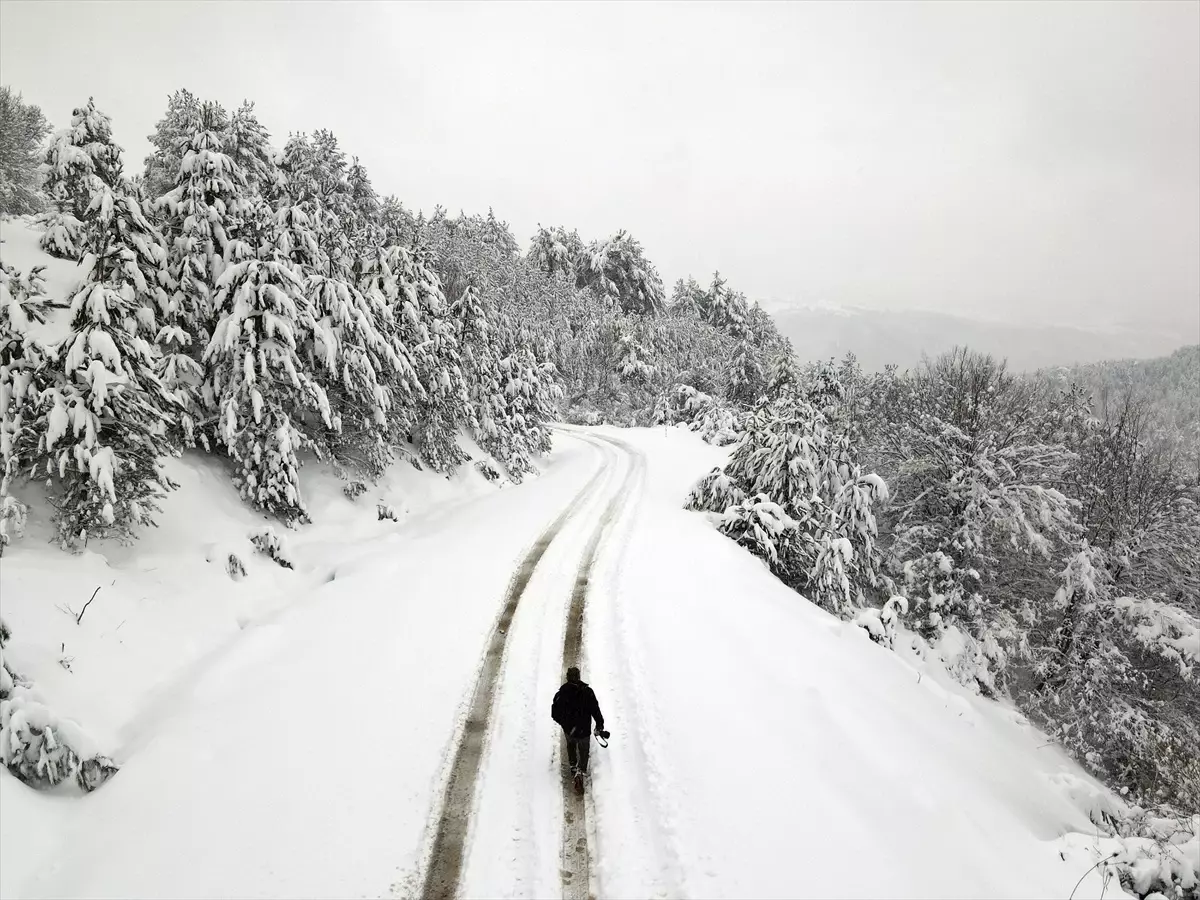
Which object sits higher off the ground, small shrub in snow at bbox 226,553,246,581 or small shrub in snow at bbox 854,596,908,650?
small shrub in snow at bbox 226,553,246,581

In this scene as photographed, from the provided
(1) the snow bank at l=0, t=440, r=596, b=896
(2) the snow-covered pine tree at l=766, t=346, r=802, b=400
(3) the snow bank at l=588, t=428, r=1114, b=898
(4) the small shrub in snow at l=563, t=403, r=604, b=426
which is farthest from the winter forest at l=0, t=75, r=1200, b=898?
(4) the small shrub in snow at l=563, t=403, r=604, b=426

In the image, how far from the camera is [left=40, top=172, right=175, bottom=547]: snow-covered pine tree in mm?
8961

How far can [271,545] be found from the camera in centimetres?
1270

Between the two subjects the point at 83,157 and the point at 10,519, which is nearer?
the point at 10,519

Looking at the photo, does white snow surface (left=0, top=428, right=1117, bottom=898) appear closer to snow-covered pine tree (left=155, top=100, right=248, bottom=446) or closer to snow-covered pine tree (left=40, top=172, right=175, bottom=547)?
snow-covered pine tree (left=40, top=172, right=175, bottom=547)

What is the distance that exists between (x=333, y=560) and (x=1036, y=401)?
3056 cm

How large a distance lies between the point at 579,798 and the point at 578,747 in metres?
0.59

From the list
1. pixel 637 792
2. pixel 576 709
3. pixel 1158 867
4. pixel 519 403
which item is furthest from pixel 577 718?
pixel 519 403

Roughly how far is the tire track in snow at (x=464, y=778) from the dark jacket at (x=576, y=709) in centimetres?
142

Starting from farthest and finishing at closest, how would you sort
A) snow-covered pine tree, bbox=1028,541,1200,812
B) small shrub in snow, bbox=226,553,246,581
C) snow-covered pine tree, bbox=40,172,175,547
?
snow-covered pine tree, bbox=1028,541,1200,812 < small shrub in snow, bbox=226,553,246,581 < snow-covered pine tree, bbox=40,172,175,547

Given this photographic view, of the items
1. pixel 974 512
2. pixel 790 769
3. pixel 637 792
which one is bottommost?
pixel 637 792

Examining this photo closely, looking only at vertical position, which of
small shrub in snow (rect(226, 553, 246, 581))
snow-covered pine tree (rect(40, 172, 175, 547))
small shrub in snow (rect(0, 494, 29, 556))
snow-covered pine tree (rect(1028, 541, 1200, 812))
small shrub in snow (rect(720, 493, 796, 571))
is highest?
snow-covered pine tree (rect(40, 172, 175, 547))

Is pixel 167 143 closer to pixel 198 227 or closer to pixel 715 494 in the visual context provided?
pixel 198 227

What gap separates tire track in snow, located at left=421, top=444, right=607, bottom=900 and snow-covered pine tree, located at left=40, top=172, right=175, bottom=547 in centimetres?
676
